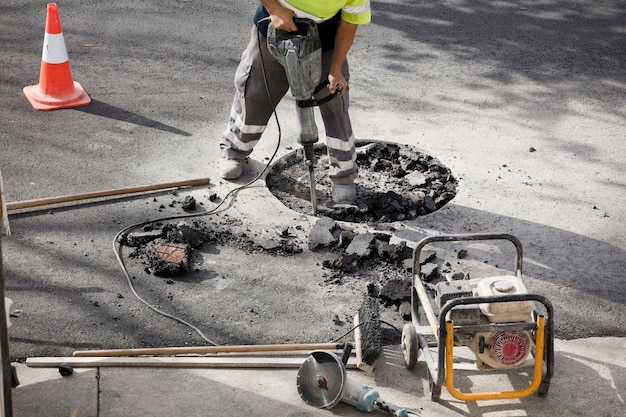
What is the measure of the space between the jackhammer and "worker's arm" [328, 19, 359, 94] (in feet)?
0.26

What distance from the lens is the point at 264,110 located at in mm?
6402

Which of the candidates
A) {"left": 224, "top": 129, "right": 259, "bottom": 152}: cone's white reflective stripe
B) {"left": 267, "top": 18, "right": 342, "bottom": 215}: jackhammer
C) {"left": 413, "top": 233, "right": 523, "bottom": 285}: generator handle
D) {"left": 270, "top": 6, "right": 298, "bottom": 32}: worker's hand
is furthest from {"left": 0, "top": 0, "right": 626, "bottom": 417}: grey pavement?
{"left": 270, "top": 6, "right": 298, "bottom": 32}: worker's hand

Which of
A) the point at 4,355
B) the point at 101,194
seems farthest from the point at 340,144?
the point at 4,355

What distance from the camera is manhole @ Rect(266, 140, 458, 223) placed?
642 centimetres

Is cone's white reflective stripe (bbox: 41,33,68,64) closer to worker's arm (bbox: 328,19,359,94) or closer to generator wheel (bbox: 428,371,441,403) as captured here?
worker's arm (bbox: 328,19,359,94)

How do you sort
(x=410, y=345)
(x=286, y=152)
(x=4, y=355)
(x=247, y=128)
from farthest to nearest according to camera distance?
(x=286, y=152), (x=247, y=128), (x=410, y=345), (x=4, y=355)

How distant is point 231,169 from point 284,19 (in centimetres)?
140

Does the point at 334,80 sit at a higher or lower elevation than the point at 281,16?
lower

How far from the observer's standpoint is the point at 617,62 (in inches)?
345

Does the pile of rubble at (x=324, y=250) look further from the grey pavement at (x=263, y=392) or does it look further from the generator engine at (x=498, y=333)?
the generator engine at (x=498, y=333)

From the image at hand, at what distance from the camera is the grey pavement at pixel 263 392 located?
442 cm

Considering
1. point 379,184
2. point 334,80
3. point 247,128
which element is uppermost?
point 334,80

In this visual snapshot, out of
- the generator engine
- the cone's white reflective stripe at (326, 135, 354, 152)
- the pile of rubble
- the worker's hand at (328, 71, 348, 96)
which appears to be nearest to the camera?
the generator engine

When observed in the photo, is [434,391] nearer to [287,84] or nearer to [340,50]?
[340,50]
